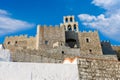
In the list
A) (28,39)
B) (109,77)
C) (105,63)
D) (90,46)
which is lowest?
(109,77)

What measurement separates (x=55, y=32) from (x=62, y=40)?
2.30m

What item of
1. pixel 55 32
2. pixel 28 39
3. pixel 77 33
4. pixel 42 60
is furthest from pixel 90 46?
pixel 42 60

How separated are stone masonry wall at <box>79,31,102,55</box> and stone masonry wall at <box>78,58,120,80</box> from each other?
28.0m

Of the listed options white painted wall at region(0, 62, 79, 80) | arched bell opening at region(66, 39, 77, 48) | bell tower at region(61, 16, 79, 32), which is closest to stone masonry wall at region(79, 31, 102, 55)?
arched bell opening at region(66, 39, 77, 48)

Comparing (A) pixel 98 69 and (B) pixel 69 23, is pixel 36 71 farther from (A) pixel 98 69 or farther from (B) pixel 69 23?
(B) pixel 69 23

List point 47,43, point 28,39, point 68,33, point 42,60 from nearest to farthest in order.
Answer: point 42,60 < point 47,43 < point 68,33 < point 28,39

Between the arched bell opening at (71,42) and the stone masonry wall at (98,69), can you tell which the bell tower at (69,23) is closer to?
the arched bell opening at (71,42)

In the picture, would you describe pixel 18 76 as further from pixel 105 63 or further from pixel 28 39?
pixel 28 39

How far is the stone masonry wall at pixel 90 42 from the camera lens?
1506 inches

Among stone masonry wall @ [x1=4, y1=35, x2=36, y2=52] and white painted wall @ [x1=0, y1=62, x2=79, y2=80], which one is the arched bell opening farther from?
white painted wall @ [x1=0, y1=62, x2=79, y2=80]

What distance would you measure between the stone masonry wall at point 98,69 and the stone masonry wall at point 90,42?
28.0 meters

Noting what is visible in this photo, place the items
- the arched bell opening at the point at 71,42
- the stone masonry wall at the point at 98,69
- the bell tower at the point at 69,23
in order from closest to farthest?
the stone masonry wall at the point at 98,69 < the arched bell opening at the point at 71,42 < the bell tower at the point at 69,23

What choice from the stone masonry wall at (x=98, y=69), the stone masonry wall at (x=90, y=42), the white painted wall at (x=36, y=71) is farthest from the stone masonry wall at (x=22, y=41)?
the white painted wall at (x=36, y=71)

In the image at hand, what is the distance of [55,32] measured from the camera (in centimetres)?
3872
